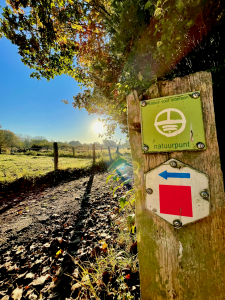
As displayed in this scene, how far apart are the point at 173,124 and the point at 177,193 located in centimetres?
42

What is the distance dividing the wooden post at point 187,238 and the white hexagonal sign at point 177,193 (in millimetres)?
38

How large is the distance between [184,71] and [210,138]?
1480mm

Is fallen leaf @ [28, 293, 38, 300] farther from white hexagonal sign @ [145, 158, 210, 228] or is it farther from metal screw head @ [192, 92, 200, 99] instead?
metal screw head @ [192, 92, 200, 99]

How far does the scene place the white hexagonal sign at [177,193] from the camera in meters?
0.76

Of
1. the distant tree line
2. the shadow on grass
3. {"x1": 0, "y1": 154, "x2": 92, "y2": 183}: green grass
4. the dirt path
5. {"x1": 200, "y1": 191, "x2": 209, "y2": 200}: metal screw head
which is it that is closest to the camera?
{"x1": 200, "y1": 191, "x2": 209, "y2": 200}: metal screw head

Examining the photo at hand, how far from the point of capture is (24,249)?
231 centimetres

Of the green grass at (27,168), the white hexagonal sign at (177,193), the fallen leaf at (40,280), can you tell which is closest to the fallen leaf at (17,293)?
the fallen leaf at (40,280)

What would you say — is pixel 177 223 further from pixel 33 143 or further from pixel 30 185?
pixel 33 143

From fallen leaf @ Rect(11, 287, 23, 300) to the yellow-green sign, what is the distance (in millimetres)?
2317

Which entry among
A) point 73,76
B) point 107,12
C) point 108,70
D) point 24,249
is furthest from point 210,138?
point 73,76

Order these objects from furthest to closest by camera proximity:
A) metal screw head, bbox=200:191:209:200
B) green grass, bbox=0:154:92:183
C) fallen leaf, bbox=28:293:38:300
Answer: green grass, bbox=0:154:92:183 < fallen leaf, bbox=28:293:38:300 < metal screw head, bbox=200:191:209:200

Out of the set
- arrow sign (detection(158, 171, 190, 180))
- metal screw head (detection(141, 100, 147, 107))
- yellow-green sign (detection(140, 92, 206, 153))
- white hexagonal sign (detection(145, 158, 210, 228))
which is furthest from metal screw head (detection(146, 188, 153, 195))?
metal screw head (detection(141, 100, 147, 107))

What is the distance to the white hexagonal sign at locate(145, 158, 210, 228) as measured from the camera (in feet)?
2.49

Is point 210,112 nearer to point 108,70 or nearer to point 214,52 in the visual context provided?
point 214,52
